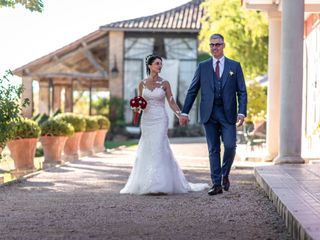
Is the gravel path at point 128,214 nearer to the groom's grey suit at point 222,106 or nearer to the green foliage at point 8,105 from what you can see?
the groom's grey suit at point 222,106

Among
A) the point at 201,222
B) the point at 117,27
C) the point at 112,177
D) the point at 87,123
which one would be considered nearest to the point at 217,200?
the point at 201,222

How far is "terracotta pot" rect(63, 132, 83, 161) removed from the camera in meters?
19.6

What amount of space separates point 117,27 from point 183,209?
3112 centimetres

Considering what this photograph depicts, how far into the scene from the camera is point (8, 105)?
12297mm

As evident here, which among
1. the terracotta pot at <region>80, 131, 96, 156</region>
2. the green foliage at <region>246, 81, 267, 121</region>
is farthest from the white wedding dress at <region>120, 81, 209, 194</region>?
the green foliage at <region>246, 81, 267, 121</region>

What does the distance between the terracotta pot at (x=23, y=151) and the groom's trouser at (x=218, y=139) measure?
6.13 m

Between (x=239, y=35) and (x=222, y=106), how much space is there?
801 inches

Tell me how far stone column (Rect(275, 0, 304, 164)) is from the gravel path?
1.08 metres

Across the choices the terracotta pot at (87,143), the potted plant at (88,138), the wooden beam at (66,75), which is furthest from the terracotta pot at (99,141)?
the wooden beam at (66,75)

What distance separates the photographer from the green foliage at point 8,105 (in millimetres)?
12320

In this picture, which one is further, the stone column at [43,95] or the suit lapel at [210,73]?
the stone column at [43,95]

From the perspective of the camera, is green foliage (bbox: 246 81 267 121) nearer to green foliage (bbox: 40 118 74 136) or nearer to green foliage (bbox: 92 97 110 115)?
green foliage (bbox: 40 118 74 136)

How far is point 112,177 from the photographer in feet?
44.8

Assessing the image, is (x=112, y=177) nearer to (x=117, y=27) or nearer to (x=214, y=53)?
(x=214, y=53)
